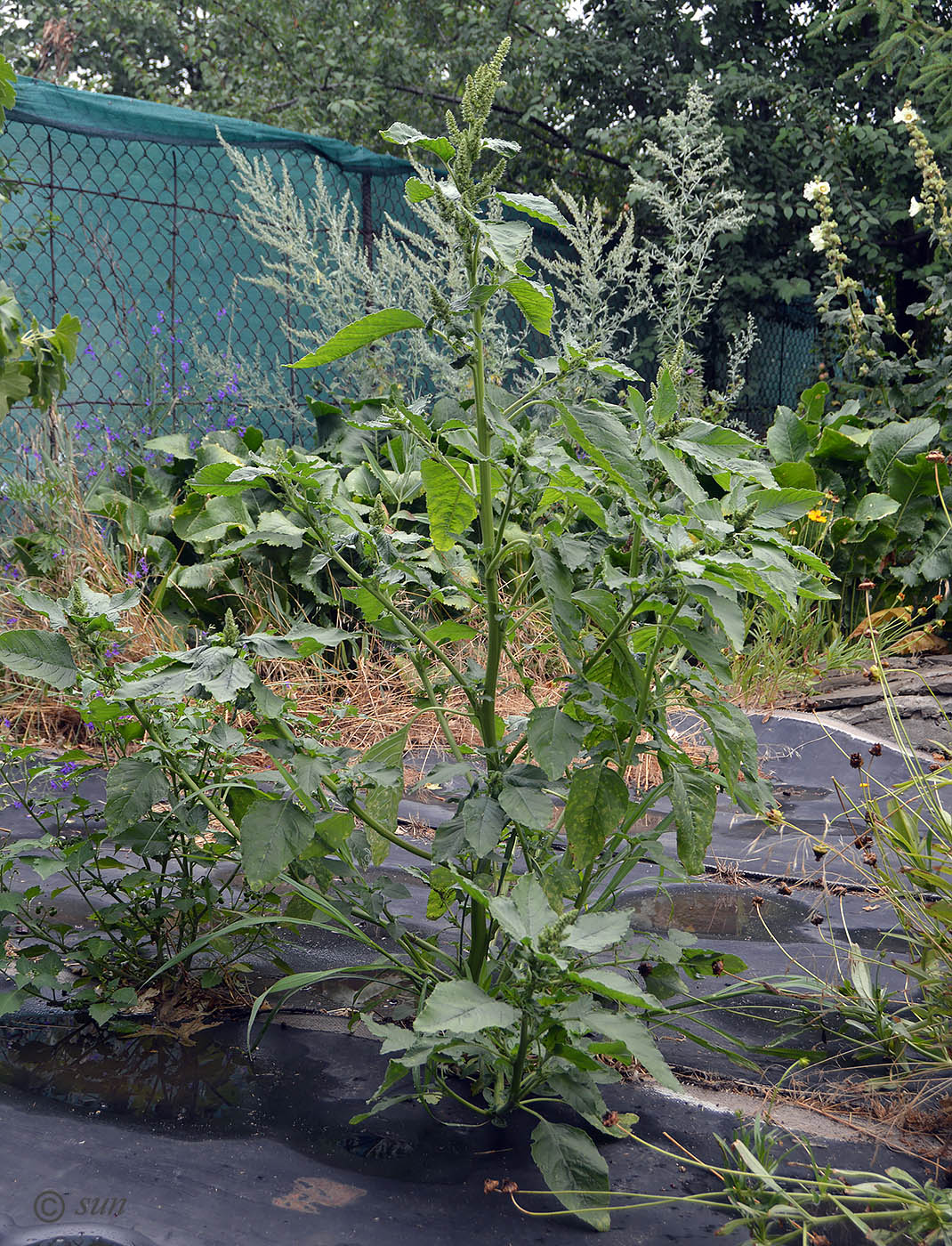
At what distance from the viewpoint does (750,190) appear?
25.1 ft

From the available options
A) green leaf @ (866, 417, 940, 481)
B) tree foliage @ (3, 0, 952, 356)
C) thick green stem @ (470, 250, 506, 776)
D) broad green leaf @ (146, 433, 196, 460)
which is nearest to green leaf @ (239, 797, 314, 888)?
thick green stem @ (470, 250, 506, 776)

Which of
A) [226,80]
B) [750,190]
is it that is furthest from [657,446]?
[226,80]

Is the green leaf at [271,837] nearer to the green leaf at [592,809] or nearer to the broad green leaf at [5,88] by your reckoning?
the green leaf at [592,809]

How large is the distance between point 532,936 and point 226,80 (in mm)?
13290

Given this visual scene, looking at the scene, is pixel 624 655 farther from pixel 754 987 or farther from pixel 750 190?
pixel 750 190

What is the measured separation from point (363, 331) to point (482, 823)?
1.95 feet

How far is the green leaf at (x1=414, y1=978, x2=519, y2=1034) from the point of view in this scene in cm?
103

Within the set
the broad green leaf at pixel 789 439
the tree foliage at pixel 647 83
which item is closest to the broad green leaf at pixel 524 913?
the broad green leaf at pixel 789 439

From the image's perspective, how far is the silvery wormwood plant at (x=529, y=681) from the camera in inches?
45.3

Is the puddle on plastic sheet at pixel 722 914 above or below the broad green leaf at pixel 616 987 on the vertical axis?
below

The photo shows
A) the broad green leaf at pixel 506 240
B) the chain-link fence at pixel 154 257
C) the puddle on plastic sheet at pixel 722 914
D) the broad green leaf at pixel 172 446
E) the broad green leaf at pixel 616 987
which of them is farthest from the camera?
the chain-link fence at pixel 154 257

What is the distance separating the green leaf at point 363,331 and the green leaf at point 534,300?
0.12 metres

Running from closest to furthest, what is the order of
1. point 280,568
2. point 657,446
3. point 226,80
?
point 657,446
point 280,568
point 226,80

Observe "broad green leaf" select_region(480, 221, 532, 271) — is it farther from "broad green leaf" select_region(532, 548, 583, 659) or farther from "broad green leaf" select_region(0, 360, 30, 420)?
"broad green leaf" select_region(0, 360, 30, 420)
